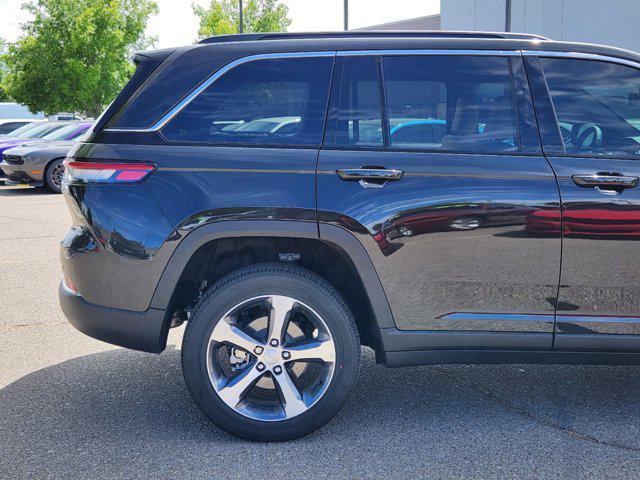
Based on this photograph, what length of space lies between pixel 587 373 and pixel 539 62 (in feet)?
6.42

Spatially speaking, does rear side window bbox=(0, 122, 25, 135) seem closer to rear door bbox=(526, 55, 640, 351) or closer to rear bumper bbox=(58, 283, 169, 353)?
rear bumper bbox=(58, 283, 169, 353)

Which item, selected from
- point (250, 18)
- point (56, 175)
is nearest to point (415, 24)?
point (250, 18)

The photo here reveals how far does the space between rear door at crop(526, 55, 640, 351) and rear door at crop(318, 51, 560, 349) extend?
0.26ft

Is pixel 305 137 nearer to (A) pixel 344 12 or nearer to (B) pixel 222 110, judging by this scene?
(B) pixel 222 110

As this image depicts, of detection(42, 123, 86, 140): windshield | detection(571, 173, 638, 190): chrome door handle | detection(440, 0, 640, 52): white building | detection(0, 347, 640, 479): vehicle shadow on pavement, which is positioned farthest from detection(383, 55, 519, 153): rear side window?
detection(440, 0, 640, 52): white building

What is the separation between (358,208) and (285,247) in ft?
1.43

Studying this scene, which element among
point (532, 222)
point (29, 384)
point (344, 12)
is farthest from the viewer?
point (344, 12)

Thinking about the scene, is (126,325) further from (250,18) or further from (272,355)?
(250,18)

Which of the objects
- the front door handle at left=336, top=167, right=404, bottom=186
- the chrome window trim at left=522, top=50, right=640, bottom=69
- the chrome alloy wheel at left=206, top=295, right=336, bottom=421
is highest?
the chrome window trim at left=522, top=50, right=640, bottom=69

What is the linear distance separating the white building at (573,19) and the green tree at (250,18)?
1349 cm

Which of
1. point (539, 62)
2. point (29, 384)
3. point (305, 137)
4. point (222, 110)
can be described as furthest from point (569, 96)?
point (29, 384)

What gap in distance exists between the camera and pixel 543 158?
3432 mm

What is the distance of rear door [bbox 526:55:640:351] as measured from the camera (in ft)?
11.0

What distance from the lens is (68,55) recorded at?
37.2m
